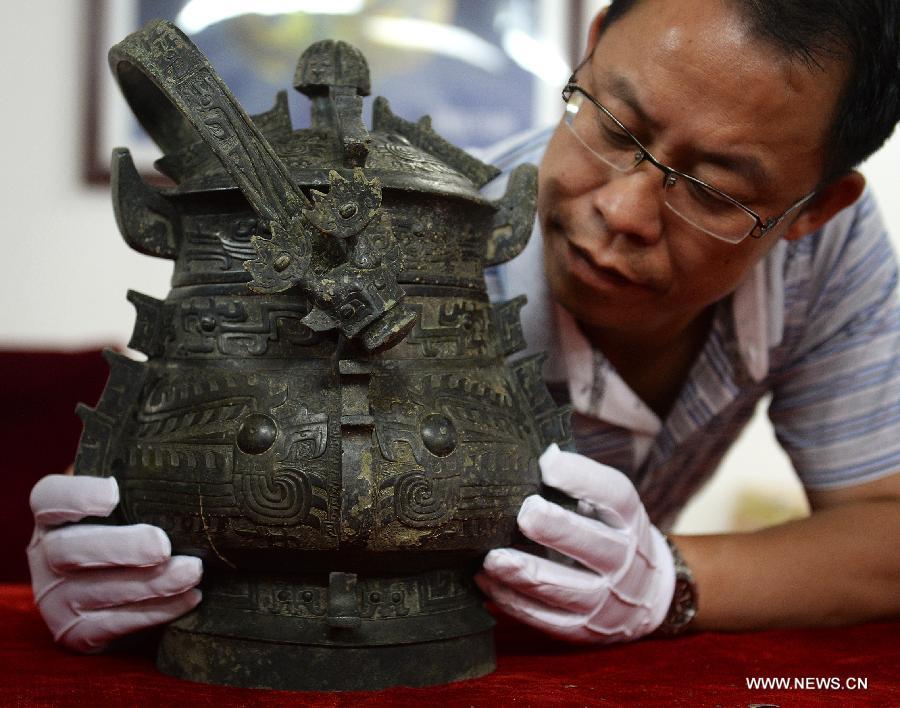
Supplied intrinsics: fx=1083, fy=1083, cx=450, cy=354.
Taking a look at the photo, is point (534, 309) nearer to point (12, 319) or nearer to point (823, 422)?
point (823, 422)

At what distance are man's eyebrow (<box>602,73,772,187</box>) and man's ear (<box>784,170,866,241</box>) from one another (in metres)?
0.17

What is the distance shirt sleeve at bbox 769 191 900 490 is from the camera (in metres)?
1.57

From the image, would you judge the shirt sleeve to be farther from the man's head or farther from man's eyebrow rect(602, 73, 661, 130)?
man's eyebrow rect(602, 73, 661, 130)

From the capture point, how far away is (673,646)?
50.6 inches

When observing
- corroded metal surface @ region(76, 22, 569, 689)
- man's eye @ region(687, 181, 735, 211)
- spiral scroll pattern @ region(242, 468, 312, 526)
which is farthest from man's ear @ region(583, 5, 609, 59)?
spiral scroll pattern @ region(242, 468, 312, 526)

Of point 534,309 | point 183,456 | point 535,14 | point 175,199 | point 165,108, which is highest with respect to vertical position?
point 535,14

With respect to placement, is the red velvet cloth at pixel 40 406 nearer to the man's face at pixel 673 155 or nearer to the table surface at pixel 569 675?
the table surface at pixel 569 675

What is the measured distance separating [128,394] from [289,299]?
0.67 feet

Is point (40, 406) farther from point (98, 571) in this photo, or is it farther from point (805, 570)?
point (805, 570)

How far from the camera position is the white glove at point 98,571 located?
1036 mm

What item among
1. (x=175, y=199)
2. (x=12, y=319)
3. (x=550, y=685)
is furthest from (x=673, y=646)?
(x=12, y=319)

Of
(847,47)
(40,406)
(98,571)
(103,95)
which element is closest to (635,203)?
(847,47)

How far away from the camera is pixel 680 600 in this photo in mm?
1324

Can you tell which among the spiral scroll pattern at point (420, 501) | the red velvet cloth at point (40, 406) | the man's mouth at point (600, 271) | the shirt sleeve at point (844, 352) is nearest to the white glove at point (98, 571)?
the spiral scroll pattern at point (420, 501)
